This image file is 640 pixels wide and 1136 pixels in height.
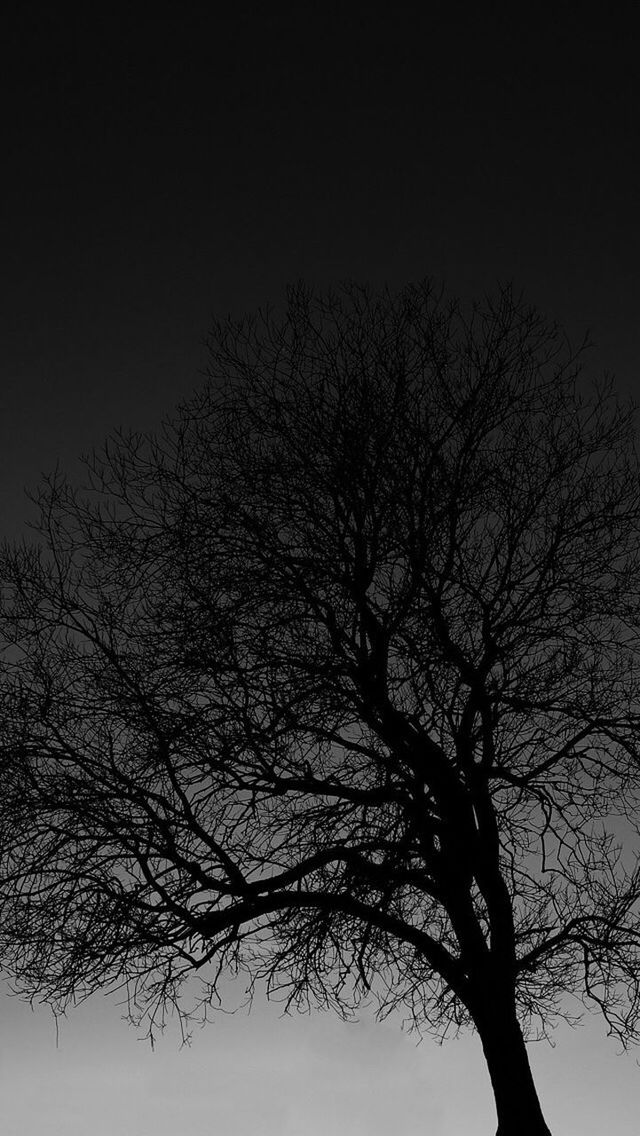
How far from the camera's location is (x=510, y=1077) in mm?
7473

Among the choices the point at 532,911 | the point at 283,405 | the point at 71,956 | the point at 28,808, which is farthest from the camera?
the point at 283,405

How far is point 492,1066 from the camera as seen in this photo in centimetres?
756

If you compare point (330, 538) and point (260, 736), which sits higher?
point (330, 538)

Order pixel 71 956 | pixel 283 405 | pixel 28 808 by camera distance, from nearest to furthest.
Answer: pixel 71 956, pixel 28 808, pixel 283 405

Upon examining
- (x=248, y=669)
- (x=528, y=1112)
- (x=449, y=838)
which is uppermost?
(x=248, y=669)

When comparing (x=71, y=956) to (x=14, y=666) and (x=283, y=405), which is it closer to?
(x=14, y=666)

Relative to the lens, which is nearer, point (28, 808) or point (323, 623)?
point (28, 808)

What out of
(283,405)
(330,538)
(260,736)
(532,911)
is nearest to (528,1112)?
(532,911)

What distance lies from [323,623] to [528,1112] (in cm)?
373

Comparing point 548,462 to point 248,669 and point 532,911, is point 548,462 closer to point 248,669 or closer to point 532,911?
point 248,669

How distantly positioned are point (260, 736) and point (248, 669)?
0.51 m

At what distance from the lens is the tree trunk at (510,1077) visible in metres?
7.41

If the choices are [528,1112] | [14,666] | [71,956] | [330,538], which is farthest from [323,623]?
[528,1112]

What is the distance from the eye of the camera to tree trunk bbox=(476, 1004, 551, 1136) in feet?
24.3
